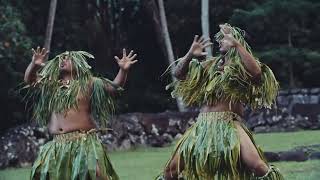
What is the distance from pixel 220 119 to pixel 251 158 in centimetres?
34

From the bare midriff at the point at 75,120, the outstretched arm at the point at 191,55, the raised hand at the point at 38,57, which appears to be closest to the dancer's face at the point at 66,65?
the raised hand at the point at 38,57

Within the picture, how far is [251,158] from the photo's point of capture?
414 cm

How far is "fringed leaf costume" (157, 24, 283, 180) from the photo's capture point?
422 centimetres

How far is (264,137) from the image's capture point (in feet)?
38.4

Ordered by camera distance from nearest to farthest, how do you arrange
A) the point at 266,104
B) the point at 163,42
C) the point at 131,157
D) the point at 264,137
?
the point at 266,104, the point at 131,157, the point at 264,137, the point at 163,42

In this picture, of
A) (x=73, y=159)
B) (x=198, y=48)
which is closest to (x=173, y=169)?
(x=73, y=159)

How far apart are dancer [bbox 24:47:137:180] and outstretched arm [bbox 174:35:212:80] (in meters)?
0.36

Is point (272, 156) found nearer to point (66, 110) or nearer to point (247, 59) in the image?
point (66, 110)

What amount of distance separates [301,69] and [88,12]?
523 cm

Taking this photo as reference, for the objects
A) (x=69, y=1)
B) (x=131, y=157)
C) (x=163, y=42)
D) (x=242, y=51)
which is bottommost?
(x=131, y=157)

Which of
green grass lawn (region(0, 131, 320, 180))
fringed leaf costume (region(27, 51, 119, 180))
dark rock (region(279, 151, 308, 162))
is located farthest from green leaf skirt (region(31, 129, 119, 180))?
dark rock (region(279, 151, 308, 162))

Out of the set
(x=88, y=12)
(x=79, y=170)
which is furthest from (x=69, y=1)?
(x=79, y=170)

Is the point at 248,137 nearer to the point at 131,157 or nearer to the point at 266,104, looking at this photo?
the point at 266,104

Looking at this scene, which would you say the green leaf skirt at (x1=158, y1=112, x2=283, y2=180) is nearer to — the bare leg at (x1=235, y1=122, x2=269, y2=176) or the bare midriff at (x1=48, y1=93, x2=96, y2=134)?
the bare leg at (x1=235, y1=122, x2=269, y2=176)
